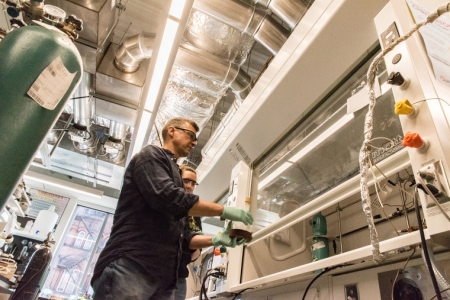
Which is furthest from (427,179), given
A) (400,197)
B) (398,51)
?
(400,197)

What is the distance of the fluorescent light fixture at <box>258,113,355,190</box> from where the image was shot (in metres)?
1.55

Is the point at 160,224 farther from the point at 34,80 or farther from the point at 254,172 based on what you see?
the point at 254,172

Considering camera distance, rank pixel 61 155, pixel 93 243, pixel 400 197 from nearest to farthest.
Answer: pixel 400 197, pixel 61 155, pixel 93 243

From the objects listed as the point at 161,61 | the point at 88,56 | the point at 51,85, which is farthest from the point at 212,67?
the point at 51,85

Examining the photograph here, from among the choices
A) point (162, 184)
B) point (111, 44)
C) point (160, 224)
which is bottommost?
point (160, 224)

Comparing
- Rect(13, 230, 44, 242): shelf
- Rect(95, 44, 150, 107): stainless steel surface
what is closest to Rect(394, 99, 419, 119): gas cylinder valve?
Rect(95, 44, 150, 107): stainless steel surface

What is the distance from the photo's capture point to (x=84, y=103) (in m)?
2.94

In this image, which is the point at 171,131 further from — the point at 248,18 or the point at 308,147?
the point at 248,18

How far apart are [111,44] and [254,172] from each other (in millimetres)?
2010

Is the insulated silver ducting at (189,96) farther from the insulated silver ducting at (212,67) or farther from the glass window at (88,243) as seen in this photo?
the glass window at (88,243)

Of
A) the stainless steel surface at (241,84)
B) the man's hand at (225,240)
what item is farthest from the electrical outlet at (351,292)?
the stainless steel surface at (241,84)

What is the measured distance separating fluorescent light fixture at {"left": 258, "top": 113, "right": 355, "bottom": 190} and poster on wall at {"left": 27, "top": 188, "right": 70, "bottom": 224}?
464cm

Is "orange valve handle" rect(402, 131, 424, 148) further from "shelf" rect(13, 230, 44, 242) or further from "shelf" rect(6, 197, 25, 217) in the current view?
"shelf" rect(13, 230, 44, 242)

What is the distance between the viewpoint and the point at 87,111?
3.07m
